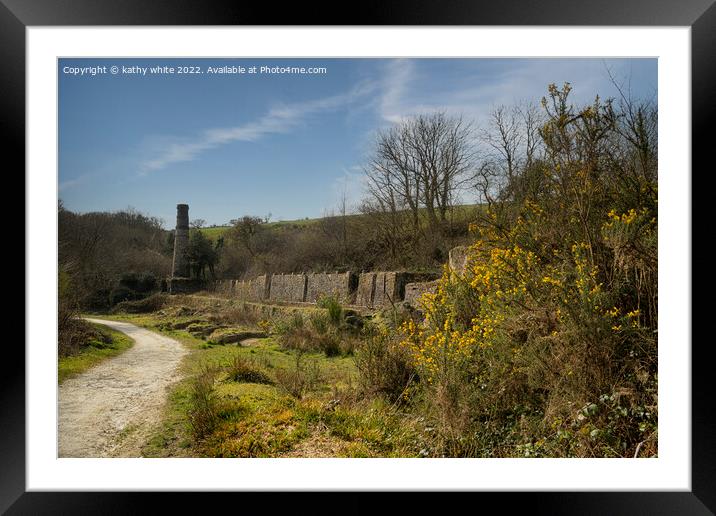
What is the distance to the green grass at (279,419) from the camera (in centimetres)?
338

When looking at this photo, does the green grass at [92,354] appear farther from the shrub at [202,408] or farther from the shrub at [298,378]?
the shrub at [298,378]

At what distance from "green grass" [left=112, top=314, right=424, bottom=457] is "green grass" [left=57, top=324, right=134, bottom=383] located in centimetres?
17

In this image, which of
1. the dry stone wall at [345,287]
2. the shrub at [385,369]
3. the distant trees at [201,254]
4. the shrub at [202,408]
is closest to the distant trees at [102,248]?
the distant trees at [201,254]

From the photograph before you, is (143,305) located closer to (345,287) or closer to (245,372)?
(245,372)

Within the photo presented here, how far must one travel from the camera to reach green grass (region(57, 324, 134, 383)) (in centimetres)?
352

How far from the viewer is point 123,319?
3.79m
